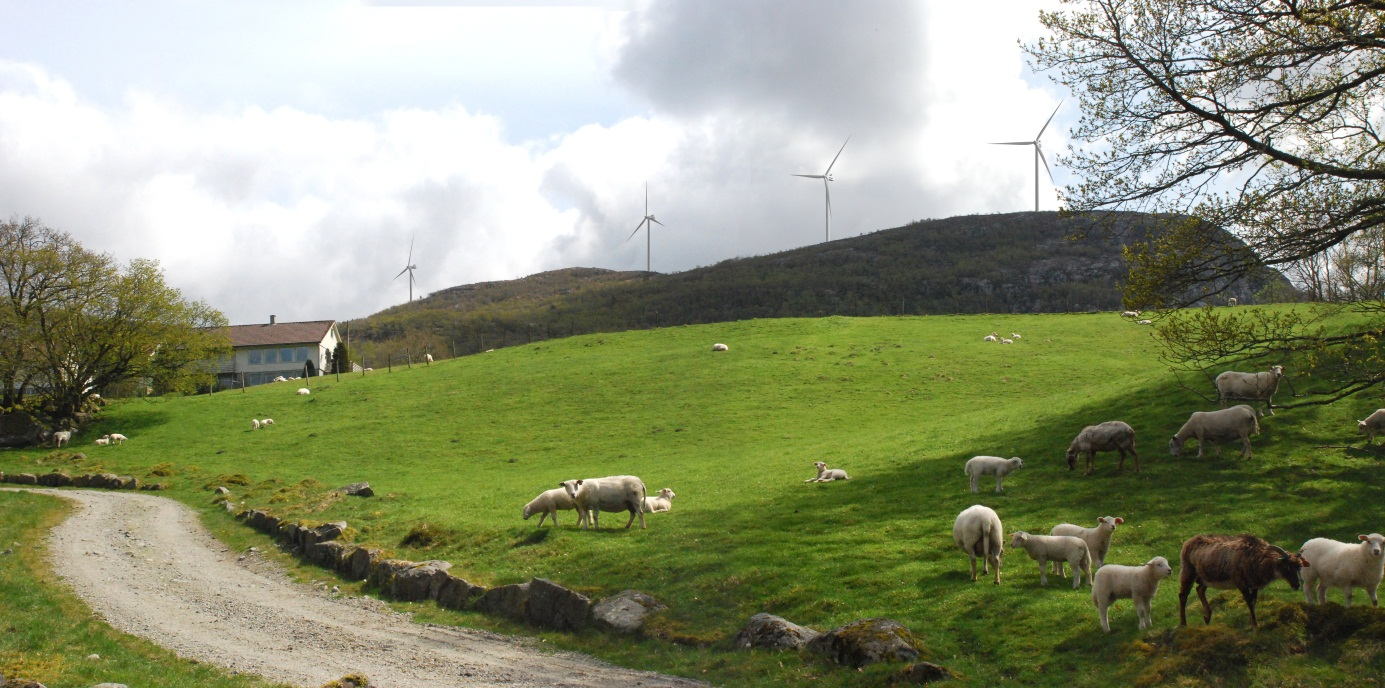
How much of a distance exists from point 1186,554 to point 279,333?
10868 cm

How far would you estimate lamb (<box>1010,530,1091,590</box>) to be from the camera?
15.1 metres

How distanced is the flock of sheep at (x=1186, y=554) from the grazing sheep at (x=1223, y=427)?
23 mm

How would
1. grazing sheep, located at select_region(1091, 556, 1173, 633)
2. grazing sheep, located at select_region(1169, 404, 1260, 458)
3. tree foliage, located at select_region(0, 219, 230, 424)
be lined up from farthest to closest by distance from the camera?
tree foliage, located at select_region(0, 219, 230, 424) < grazing sheep, located at select_region(1169, 404, 1260, 458) < grazing sheep, located at select_region(1091, 556, 1173, 633)

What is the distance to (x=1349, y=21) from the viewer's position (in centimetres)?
1520

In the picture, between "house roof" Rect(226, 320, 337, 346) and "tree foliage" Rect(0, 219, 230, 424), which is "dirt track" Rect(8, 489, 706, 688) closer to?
"tree foliage" Rect(0, 219, 230, 424)

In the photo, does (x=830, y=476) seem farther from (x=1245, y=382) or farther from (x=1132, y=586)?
(x=1132, y=586)

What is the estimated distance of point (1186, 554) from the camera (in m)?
12.2

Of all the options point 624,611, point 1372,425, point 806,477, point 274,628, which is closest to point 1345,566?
point 624,611

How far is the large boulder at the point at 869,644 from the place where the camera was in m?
12.8

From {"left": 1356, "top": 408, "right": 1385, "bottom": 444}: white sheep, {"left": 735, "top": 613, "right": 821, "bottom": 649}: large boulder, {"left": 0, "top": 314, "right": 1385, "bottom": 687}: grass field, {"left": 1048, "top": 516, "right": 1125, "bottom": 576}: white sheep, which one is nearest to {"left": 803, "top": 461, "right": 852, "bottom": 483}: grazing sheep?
{"left": 0, "top": 314, "right": 1385, "bottom": 687}: grass field

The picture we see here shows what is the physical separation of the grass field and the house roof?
133ft

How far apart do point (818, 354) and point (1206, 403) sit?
99.7 ft

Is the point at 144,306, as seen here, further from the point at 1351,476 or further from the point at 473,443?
the point at 1351,476

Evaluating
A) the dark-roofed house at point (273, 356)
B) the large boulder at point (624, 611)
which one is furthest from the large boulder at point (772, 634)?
the dark-roofed house at point (273, 356)
